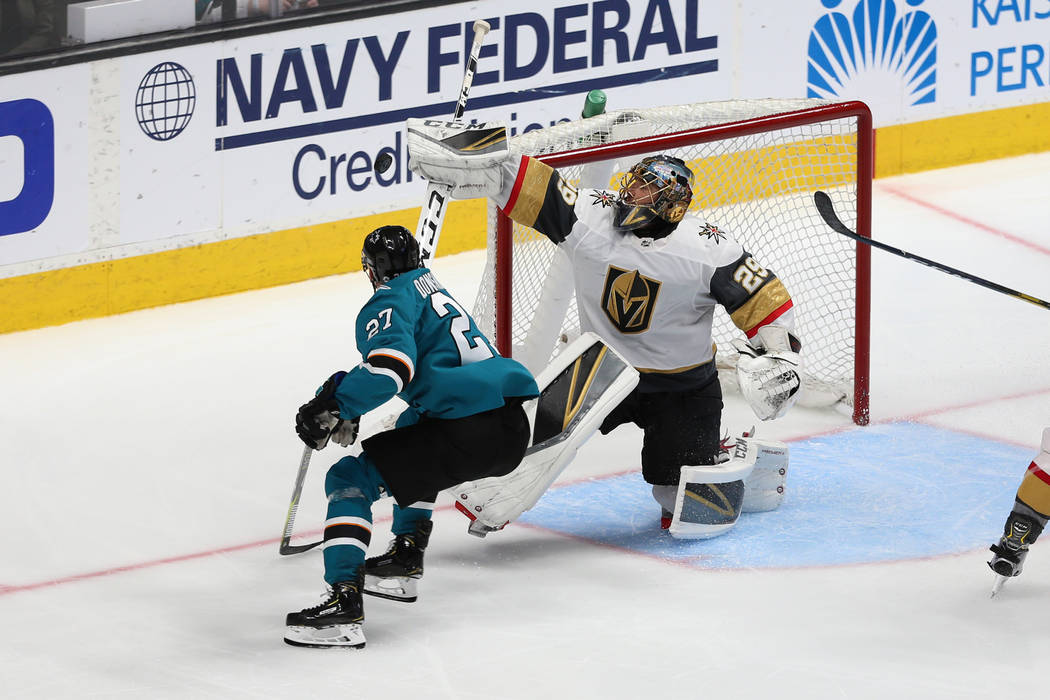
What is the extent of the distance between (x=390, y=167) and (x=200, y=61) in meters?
0.91

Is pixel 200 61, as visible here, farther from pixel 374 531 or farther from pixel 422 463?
pixel 422 463

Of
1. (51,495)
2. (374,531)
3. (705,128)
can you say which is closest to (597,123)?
(705,128)

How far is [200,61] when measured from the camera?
24.6 ft

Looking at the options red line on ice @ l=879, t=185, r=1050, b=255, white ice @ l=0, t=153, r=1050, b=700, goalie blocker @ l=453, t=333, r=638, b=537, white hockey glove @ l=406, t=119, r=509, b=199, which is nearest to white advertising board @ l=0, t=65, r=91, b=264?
white ice @ l=0, t=153, r=1050, b=700

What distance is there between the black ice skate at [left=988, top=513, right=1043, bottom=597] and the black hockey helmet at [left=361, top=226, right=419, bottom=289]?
1.57m

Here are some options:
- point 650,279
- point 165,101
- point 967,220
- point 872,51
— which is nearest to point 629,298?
point 650,279

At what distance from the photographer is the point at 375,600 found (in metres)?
5.09

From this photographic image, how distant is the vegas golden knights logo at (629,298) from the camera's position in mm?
5469

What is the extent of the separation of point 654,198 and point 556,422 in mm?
645

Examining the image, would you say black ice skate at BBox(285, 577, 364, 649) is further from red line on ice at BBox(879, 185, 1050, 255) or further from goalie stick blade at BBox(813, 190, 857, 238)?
red line on ice at BBox(879, 185, 1050, 255)

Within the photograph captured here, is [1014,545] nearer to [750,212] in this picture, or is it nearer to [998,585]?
[998,585]

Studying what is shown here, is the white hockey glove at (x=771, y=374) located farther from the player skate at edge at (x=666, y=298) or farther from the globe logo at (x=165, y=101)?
the globe logo at (x=165, y=101)

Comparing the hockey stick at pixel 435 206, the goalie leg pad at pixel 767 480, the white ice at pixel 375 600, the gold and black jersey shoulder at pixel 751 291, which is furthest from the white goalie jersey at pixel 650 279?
the white ice at pixel 375 600

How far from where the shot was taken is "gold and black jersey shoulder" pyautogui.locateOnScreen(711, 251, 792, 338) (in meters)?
5.44
